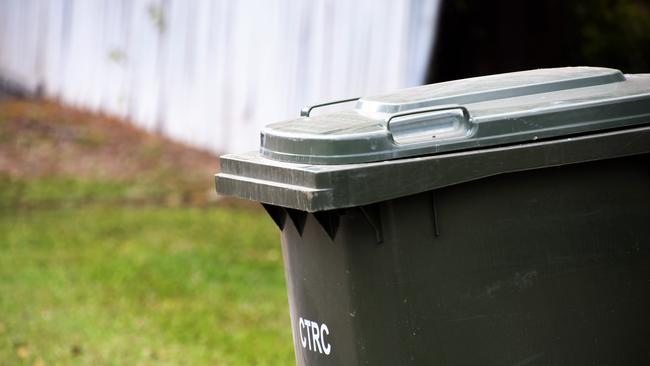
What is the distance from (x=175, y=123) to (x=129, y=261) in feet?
18.4

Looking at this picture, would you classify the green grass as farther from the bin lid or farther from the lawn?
the bin lid

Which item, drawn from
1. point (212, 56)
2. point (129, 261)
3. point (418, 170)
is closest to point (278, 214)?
point (418, 170)

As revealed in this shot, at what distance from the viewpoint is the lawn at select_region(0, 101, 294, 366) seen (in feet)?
23.4

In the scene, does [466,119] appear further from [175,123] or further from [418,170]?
[175,123]

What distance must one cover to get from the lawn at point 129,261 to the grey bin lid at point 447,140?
2.99m

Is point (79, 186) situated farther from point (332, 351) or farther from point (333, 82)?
point (332, 351)

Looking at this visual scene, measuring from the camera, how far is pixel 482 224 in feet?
12.6

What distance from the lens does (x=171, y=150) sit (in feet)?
46.4

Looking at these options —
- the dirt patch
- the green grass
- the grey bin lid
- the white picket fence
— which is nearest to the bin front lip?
the grey bin lid

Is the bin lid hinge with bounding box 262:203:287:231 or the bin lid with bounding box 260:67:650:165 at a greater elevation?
the bin lid with bounding box 260:67:650:165

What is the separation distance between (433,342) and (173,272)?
17.0 ft

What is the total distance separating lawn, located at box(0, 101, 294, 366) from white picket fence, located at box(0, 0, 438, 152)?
65cm

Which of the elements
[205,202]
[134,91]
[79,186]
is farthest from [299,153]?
[134,91]

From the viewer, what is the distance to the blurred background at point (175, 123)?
768 cm
